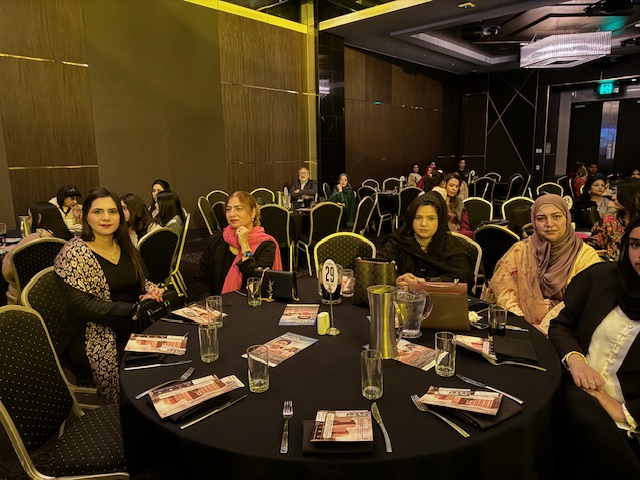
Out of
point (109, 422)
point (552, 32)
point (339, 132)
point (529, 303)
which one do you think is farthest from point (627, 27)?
point (109, 422)

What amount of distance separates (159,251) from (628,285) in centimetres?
321

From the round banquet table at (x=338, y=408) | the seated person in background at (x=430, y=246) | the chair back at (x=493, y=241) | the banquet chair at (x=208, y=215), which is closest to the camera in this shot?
the round banquet table at (x=338, y=408)

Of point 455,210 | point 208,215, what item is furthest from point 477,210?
point 208,215

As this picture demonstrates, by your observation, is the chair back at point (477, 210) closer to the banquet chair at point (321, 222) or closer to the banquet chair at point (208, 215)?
the banquet chair at point (321, 222)

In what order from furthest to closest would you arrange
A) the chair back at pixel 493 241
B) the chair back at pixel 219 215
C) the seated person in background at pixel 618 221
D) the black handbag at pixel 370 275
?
the chair back at pixel 219 215 → the chair back at pixel 493 241 → the seated person in background at pixel 618 221 → the black handbag at pixel 370 275

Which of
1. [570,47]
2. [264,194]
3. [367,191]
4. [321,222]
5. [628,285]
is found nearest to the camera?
[628,285]

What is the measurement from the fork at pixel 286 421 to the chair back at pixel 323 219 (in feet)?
13.3

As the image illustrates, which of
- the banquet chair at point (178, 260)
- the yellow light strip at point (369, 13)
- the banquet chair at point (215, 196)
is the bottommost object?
the banquet chair at point (178, 260)

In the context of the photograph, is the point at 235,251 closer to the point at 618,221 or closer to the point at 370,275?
the point at 370,275

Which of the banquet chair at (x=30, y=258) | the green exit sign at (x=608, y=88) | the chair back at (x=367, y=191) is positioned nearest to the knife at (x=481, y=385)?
the banquet chair at (x=30, y=258)

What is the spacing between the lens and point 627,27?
33.1ft

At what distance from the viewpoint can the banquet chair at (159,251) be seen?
11.9 ft

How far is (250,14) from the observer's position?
873 cm

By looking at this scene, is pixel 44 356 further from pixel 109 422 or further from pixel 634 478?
pixel 634 478
